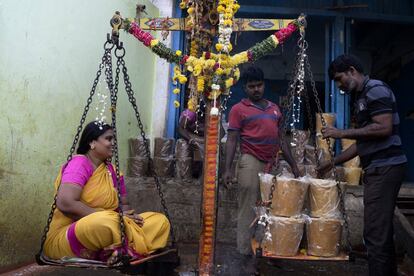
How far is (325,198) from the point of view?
3.02m

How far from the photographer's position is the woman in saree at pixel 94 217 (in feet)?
8.73

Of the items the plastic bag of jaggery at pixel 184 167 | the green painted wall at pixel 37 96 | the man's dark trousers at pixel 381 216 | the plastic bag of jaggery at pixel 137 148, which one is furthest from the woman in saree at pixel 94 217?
the plastic bag of jaggery at pixel 137 148

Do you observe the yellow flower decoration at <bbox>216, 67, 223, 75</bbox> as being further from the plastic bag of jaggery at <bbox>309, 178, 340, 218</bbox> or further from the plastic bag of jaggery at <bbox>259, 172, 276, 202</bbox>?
the plastic bag of jaggery at <bbox>309, 178, 340, 218</bbox>

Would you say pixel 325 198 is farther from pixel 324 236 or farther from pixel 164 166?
pixel 164 166

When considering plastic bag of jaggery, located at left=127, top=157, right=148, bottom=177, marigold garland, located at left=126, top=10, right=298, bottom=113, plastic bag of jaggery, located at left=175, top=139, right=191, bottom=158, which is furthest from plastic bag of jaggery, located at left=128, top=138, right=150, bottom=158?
marigold garland, located at left=126, top=10, right=298, bottom=113

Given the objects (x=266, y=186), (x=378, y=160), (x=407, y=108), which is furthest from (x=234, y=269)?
(x=407, y=108)

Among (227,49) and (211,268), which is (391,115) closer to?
(227,49)

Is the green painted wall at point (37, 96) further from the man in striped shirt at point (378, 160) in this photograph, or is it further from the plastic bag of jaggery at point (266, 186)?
the man in striped shirt at point (378, 160)

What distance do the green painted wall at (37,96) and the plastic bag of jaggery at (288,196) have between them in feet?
7.09

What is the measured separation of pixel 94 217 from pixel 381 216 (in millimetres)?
2007

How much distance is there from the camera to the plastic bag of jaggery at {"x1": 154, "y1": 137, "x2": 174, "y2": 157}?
5.00m

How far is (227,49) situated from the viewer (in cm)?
278

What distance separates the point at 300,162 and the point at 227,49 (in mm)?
2526

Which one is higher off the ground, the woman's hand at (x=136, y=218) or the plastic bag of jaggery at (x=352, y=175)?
the plastic bag of jaggery at (x=352, y=175)
